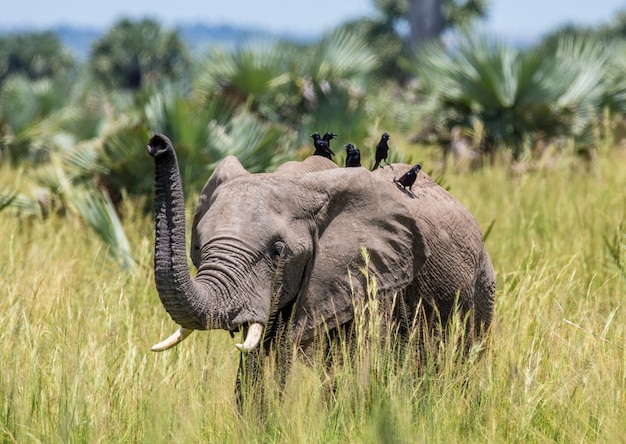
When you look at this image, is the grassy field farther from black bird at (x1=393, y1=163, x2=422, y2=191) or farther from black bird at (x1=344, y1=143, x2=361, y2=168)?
black bird at (x1=344, y1=143, x2=361, y2=168)

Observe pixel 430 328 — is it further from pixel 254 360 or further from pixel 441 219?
pixel 254 360

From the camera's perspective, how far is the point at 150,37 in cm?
6012

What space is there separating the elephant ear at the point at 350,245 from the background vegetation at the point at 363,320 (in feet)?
0.60

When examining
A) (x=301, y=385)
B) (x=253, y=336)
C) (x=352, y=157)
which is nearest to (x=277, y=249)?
(x=253, y=336)

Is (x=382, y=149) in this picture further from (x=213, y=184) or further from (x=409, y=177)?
(x=213, y=184)

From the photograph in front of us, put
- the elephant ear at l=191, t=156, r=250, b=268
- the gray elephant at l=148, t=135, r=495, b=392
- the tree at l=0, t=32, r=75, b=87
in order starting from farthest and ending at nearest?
1. the tree at l=0, t=32, r=75, b=87
2. the elephant ear at l=191, t=156, r=250, b=268
3. the gray elephant at l=148, t=135, r=495, b=392

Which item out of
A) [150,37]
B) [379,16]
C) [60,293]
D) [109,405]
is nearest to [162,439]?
[109,405]

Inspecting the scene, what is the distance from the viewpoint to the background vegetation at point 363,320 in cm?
377

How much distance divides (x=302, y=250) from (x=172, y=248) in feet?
2.31

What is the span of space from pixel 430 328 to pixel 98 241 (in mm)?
3313

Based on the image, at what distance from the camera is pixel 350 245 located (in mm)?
4109

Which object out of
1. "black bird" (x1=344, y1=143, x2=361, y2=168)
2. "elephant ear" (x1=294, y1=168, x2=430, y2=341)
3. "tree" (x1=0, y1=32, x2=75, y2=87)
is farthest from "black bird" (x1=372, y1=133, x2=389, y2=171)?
"tree" (x1=0, y1=32, x2=75, y2=87)

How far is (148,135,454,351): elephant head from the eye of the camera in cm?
372

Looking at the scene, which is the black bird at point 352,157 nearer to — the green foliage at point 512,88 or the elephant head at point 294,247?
the elephant head at point 294,247
